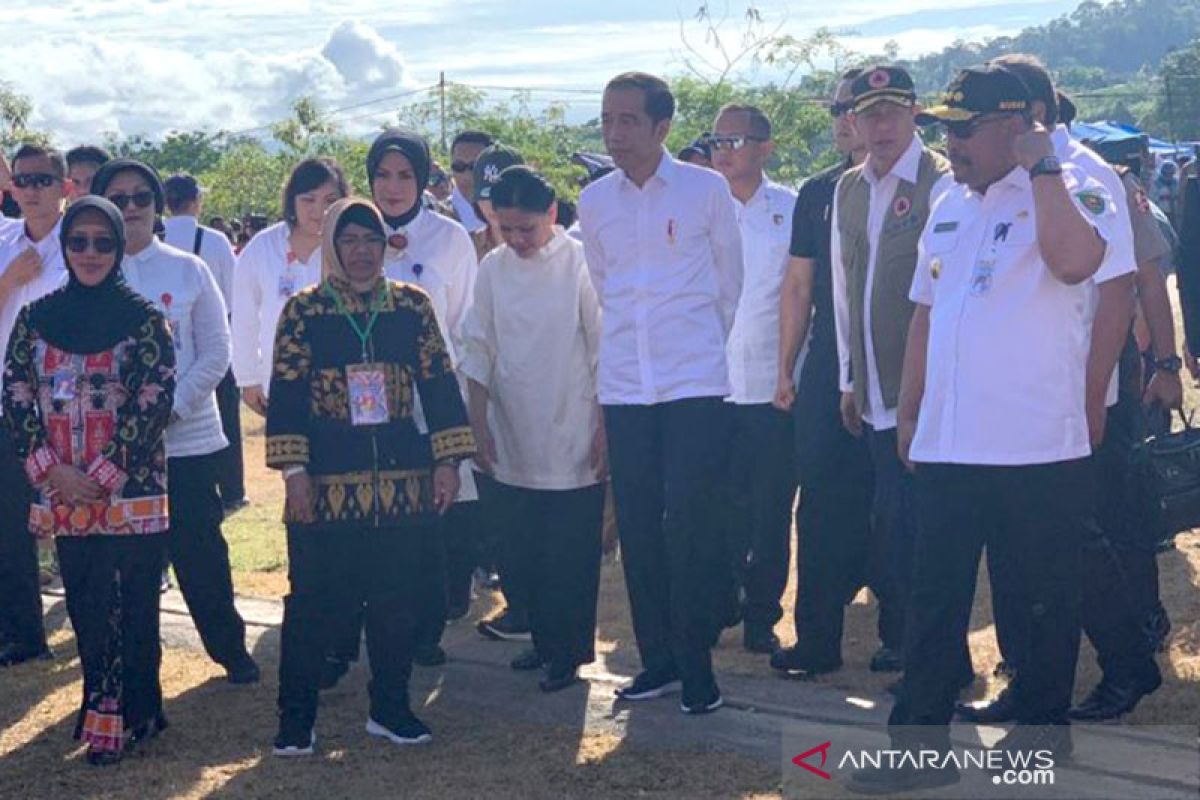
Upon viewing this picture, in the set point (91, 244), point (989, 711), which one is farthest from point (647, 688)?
point (91, 244)

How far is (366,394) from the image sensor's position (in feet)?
21.8

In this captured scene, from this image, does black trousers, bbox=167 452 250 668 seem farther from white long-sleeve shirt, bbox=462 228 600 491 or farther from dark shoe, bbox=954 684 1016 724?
dark shoe, bbox=954 684 1016 724

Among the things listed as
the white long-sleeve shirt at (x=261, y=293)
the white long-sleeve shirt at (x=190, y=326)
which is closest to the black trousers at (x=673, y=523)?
the white long-sleeve shirt at (x=190, y=326)

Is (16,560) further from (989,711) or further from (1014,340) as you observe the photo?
(1014,340)

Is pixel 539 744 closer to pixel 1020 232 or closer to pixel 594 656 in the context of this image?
pixel 594 656

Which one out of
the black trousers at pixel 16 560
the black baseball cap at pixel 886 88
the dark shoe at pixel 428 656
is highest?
the black baseball cap at pixel 886 88

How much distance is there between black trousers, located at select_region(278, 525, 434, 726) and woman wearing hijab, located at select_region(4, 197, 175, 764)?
60 centimetres

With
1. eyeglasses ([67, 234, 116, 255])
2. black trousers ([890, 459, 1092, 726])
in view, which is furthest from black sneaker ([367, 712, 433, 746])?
eyeglasses ([67, 234, 116, 255])

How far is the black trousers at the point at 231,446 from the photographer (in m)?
12.8

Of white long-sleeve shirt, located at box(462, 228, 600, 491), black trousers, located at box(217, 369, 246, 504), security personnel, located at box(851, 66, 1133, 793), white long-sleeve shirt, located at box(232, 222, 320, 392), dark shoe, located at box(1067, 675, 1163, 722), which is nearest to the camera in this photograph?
security personnel, located at box(851, 66, 1133, 793)

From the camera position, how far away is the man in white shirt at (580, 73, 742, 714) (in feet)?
22.5

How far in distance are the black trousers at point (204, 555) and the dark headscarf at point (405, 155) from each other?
4.13ft

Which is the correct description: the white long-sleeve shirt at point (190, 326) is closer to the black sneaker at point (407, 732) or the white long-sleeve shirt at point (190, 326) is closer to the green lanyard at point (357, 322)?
the green lanyard at point (357, 322)

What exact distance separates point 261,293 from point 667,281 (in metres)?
2.31
